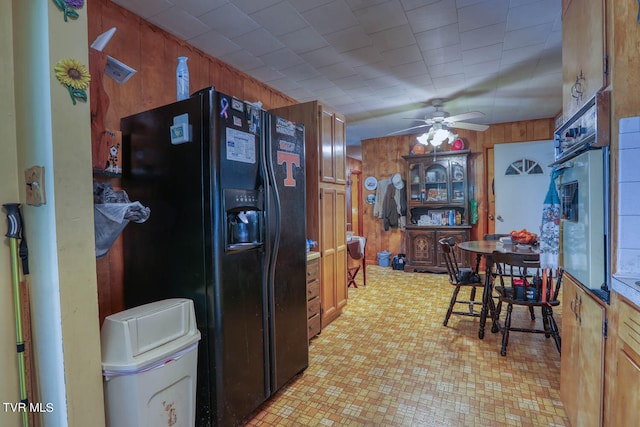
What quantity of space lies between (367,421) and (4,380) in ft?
5.32

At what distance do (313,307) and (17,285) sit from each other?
2049 millimetres

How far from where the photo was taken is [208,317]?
1558 millimetres

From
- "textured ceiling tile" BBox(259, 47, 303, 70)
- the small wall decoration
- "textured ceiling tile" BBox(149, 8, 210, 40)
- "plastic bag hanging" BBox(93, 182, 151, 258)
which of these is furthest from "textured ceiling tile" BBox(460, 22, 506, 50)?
"plastic bag hanging" BBox(93, 182, 151, 258)

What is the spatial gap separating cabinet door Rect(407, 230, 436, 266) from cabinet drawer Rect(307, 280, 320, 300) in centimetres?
292

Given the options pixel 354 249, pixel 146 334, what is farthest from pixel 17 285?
pixel 354 249

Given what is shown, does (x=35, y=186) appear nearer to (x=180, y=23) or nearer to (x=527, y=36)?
(x=180, y=23)

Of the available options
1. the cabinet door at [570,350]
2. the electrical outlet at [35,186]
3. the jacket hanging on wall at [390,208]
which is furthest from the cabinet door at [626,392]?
the jacket hanging on wall at [390,208]

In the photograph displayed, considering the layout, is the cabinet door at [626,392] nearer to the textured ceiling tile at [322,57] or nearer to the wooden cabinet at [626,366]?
the wooden cabinet at [626,366]

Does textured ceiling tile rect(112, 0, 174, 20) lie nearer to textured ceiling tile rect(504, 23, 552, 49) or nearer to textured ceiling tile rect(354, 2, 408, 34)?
textured ceiling tile rect(354, 2, 408, 34)

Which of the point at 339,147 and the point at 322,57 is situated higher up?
the point at 322,57

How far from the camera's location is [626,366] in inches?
41.1

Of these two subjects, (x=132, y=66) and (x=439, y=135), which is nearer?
(x=132, y=66)

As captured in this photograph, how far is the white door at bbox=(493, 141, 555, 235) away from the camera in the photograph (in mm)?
4770

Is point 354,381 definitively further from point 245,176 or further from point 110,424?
point 245,176
